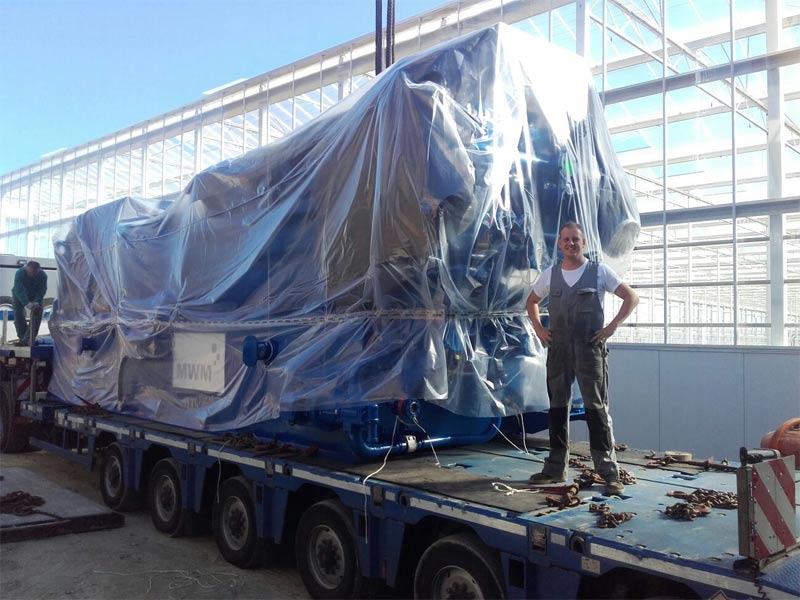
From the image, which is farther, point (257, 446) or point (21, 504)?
point (21, 504)

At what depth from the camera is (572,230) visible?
459cm

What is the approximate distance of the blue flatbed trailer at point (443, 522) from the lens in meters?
3.18

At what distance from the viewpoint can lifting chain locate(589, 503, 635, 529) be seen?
11.3 feet

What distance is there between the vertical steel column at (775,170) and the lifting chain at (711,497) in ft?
21.0

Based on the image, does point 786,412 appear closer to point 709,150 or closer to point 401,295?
point 401,295

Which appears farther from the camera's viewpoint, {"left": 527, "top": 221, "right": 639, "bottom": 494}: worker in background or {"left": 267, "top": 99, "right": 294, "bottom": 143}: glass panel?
{"left": 267, "top": 99, "right": 294, "bottom": 143}: glass panel

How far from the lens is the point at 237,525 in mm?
6047

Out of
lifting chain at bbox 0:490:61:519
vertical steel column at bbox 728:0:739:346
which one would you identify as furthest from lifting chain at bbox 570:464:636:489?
vertical steel column at bbox 728:0:739:346

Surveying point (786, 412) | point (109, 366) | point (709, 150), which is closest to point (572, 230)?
point (786, 412)

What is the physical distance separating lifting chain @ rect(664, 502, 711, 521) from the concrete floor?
9.58ft

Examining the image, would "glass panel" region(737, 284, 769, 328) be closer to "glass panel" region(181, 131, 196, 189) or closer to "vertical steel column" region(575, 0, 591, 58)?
"vertical steel column" region(575, 0, 591, 58)

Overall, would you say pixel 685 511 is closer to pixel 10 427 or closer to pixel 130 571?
pixel 130 571

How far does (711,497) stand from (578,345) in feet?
3.74

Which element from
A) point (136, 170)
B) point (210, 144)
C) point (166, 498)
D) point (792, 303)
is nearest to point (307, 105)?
point (210, 144)
